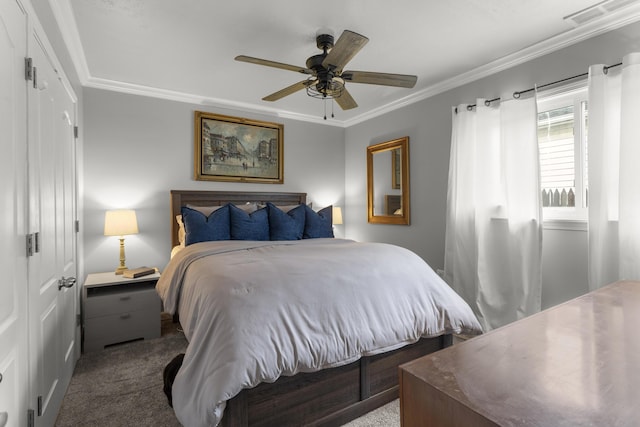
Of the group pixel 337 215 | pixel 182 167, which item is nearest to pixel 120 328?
pixel 182 167

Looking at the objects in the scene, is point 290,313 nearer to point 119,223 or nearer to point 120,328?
point 120,328

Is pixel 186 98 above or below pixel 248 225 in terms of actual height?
above

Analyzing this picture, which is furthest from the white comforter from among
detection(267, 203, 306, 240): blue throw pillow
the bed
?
detection(267, 203, 306, 240): blue throw pillow

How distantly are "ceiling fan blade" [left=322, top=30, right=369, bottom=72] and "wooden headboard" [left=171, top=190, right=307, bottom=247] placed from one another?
7.25 feet

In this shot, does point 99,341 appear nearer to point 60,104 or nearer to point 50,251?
point 50,251

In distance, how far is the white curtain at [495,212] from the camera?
2.63 meters

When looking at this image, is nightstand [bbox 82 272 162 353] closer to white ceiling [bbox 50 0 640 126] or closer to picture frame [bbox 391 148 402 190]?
white ceiling [bbox 50 0 640 126]

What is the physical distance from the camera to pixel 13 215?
4.02 ft

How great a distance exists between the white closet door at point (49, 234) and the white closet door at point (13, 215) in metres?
0.09

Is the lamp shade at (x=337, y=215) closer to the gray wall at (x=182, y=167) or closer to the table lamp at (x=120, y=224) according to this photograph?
the gray wall at (x=182, y=167)

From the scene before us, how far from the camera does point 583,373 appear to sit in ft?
2.06

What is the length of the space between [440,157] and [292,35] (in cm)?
202

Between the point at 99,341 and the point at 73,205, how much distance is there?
3.85 feet

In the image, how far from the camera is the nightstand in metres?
2.69
